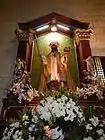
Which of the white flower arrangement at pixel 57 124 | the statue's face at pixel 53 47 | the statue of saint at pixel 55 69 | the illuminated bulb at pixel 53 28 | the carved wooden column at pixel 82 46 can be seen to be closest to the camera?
the white flower arrangement at pixel 57 124

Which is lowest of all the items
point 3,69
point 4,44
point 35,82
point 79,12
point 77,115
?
point 77,115

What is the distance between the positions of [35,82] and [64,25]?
100cm

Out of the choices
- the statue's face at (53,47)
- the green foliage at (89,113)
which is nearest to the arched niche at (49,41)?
the statue's face at (53,47)

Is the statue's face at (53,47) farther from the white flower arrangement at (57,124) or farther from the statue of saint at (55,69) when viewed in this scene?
the white flower arrangement at (57,124)

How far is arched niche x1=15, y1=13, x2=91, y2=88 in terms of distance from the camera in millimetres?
3639

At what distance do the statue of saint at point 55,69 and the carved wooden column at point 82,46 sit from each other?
0.17 m

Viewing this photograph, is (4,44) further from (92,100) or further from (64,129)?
(64,129)

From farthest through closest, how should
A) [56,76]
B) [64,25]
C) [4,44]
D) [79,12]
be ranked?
[79,12]
[4,44]
[64,25]
[56,76]

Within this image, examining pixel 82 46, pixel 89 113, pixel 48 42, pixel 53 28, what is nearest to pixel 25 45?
pixel 48 42

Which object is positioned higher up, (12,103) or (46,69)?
(46,69)

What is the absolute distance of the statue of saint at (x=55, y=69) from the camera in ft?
11.0

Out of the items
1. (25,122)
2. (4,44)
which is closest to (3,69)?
(4,44)

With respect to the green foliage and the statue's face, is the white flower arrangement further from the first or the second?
the statue's face

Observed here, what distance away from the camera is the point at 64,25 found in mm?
3920
